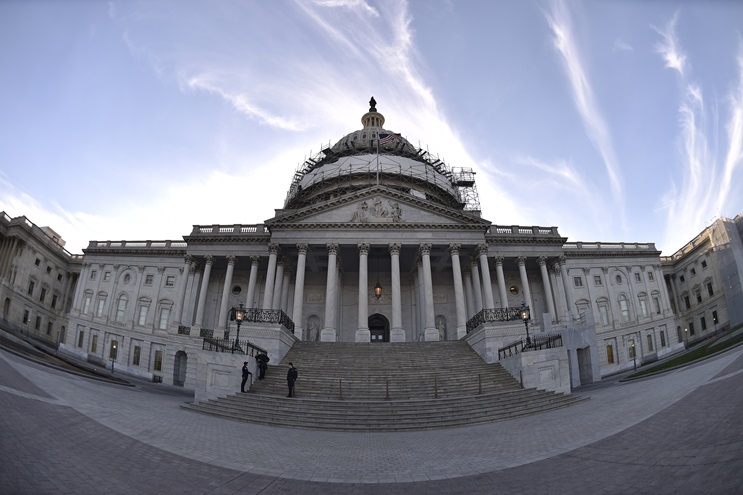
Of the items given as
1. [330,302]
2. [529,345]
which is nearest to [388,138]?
[330,302]

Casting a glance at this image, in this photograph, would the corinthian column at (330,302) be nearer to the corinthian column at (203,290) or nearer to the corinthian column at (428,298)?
the corinthian column at (428,298)

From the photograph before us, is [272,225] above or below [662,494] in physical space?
above

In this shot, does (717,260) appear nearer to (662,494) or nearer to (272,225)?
(272,225)

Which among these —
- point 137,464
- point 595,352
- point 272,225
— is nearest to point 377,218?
point 272,225

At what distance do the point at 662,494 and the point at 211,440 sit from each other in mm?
10323

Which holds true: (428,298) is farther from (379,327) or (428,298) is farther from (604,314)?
(604,314)

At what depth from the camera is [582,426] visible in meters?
11.4

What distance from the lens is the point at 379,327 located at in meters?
43.6

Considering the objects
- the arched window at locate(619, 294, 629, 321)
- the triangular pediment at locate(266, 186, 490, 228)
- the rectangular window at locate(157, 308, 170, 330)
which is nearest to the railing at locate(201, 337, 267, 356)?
the triangular pediment at locate(266, 186, 490, 228)

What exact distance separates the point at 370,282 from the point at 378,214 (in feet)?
33.9

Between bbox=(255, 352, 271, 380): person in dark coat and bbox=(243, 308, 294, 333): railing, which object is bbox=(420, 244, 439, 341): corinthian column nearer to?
bbox=(243, 308, 294, 333): railing

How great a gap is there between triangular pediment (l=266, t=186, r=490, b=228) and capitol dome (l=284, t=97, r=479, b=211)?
8.32 meters

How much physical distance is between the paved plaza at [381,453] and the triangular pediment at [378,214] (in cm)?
2445

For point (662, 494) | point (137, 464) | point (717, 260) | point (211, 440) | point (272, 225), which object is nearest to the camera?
point (662, 494)
